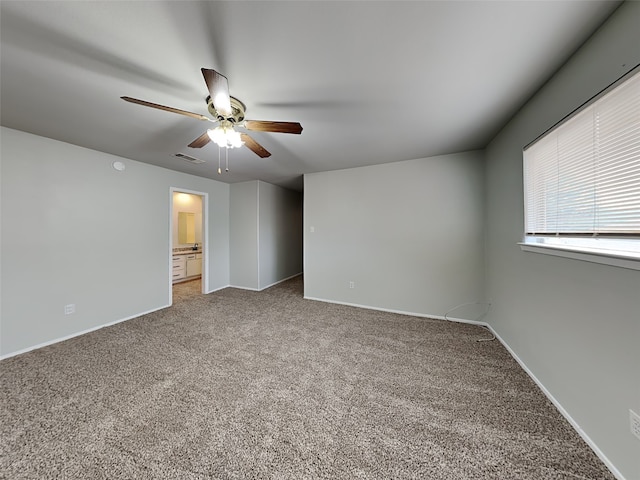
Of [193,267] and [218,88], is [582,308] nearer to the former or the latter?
[218,88]

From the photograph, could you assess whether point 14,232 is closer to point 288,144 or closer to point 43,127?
point 43,127

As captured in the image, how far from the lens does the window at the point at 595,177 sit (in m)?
1.08

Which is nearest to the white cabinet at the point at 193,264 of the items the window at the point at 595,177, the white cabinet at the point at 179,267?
the white cabinet at the point at 179,267

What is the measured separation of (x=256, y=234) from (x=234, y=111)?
3079mm

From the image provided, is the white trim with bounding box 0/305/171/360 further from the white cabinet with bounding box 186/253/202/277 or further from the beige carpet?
the white cabinet with bounding box 186/253/202/277

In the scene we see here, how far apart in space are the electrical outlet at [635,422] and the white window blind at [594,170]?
2.85 feet

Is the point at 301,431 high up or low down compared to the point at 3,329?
down

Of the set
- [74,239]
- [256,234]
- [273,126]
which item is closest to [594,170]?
[273,126]

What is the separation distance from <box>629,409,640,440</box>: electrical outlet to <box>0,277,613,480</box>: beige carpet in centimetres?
33

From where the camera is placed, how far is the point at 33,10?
1047 mm

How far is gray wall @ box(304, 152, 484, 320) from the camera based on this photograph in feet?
9.94

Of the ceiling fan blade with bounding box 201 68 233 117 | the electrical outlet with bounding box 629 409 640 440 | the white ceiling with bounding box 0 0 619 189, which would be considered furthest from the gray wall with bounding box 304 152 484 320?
the ceiling fan blade with bounding box 201 68 233 117

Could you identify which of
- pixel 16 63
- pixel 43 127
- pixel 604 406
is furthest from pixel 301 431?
pixel 43 127

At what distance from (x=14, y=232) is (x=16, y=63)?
1.95 metres
